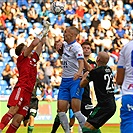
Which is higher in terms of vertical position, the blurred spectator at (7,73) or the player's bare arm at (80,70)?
the player's bare arm at (80,70)

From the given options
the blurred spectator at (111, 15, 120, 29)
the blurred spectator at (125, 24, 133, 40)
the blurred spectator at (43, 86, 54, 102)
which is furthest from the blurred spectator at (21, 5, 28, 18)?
the blurred spectator at (43, 86, 54, 102)

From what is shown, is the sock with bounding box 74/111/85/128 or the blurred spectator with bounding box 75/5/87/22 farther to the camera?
the blurred spectator with bounding box 75/5/87/22

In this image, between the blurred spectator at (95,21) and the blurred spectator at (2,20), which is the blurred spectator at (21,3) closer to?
the blurred spectator at (2,20)

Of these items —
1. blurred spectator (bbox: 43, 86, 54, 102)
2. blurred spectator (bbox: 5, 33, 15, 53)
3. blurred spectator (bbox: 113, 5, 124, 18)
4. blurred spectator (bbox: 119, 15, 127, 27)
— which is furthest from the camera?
blurred spectator (bbox: 113, 5, 124, 18)

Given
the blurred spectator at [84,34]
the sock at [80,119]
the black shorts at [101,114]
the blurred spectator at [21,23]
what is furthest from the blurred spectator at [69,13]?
the black shorts at [101,114]

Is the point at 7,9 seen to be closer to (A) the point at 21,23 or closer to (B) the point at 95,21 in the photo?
(A) the point at 21,23

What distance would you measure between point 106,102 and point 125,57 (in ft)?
6.57

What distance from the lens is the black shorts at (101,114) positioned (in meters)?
9.17

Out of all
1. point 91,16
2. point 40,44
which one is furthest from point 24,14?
point 40,44

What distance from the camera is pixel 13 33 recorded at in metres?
24.3

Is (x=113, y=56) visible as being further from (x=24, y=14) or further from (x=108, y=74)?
(x=108, y=74)

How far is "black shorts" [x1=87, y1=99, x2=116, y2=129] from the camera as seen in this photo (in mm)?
9172

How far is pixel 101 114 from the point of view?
9.27 m

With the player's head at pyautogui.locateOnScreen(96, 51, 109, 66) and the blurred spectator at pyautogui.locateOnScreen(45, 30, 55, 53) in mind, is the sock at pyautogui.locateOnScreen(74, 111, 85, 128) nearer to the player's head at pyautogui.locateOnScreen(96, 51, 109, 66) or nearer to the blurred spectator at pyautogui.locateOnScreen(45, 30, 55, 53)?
the player's head at pyautogui.locateOnScreen(96, 51, 109, 66)
